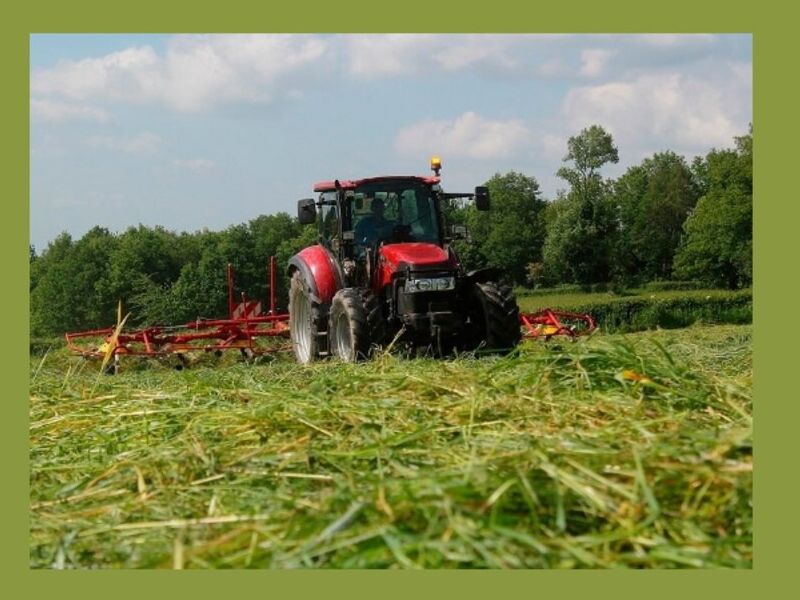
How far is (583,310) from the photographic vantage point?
32.9 metres

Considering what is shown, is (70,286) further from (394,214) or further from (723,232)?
(723,232)

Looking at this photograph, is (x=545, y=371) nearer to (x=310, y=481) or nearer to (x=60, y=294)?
(x=310, y=481)

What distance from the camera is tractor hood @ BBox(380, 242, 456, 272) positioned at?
35.1 ft

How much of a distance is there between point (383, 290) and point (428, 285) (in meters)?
0.80

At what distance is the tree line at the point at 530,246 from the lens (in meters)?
32.5

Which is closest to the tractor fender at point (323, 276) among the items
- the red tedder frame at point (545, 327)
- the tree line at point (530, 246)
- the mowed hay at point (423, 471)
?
the red tedder frame at point (545, 327)

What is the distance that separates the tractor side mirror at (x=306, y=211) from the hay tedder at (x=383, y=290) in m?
0.01

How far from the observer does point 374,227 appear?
11.8m

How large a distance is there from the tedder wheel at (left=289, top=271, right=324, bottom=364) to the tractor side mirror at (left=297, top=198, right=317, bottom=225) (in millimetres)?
1156

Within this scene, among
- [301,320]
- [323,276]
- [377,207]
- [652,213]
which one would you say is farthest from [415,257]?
[652,213]

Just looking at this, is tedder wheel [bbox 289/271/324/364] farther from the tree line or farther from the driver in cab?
the tree line

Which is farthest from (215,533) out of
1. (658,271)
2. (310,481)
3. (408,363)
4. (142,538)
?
(658,271)

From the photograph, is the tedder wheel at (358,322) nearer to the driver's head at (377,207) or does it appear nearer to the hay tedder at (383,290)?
the hay tedder at (383,290)

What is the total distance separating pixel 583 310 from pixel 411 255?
22.8 meters
